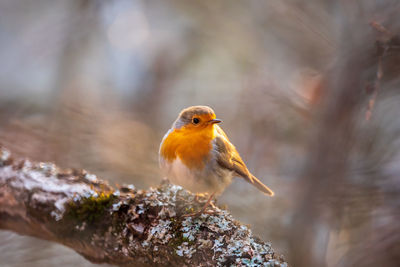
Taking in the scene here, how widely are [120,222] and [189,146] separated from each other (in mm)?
641

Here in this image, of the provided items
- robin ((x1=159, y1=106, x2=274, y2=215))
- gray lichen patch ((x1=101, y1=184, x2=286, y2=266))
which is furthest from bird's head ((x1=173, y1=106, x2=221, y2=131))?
gray lichen patch ((x1=101, y1=184, x2=286, y2=266))

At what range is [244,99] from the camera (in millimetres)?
5039

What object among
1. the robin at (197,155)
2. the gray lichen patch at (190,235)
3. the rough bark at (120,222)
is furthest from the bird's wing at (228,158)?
the gray lichen patch at (190,235)

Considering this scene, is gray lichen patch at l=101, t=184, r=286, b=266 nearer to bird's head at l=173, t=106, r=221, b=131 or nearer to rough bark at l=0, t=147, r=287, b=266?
rough bark at l=0, t=147, r=287, b=266

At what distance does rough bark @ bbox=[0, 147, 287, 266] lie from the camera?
171 centimetres

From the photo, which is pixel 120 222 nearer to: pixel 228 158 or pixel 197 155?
pixel 197 155

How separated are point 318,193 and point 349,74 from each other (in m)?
1.05

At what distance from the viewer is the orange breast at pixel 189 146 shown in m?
2.25

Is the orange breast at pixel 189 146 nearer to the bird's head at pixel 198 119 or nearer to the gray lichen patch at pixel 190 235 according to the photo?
the bird's head at pixel 198 119

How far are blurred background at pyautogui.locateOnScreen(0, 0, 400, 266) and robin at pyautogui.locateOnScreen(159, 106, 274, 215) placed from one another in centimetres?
97

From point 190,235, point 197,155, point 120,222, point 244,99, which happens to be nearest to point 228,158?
point 197,155

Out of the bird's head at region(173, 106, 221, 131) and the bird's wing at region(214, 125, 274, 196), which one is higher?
the bird's head at region(173, 106, 221, 131)

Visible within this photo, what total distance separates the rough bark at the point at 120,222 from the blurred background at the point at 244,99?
3.14 ft

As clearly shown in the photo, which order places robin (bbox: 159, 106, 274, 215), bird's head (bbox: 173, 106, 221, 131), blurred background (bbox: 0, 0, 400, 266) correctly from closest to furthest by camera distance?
robin (bbox: 159, 106, 274, 215) → bird's head (bbox: 173, 106, 221, 131) → blurred background (bbox: 0, 0, 400, 266)
